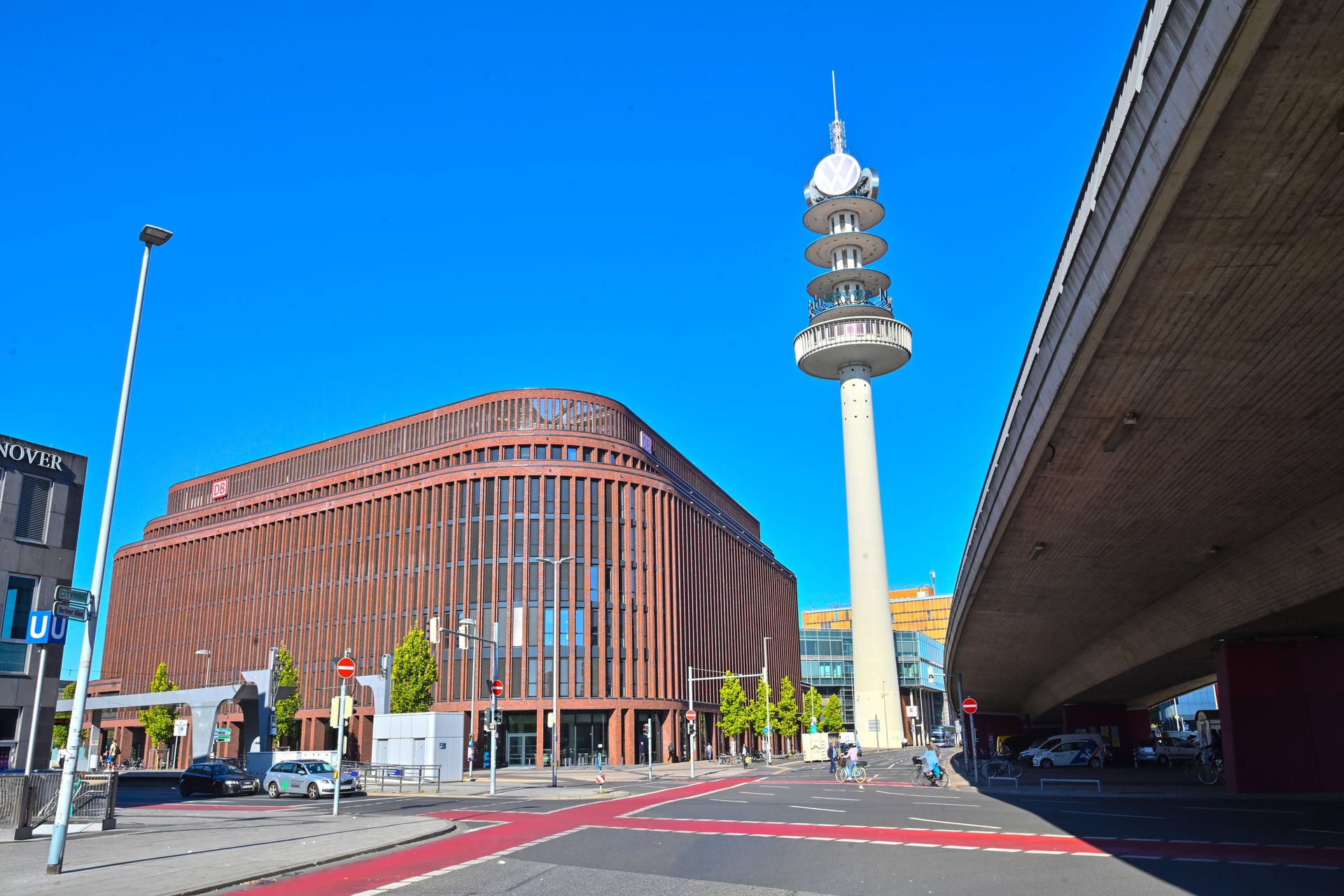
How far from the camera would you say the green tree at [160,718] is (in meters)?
76.1

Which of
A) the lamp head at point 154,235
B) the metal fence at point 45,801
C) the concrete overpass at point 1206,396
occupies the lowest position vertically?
the metal fence at point 45,801

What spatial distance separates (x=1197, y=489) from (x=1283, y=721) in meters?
14.8

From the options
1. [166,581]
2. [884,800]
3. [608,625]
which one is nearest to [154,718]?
[166,581]

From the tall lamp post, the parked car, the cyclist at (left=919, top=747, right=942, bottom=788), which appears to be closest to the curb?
the tall lamp post

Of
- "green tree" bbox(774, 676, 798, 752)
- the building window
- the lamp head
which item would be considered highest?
the lamp head

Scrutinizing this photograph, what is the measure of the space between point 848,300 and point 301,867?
284 feet

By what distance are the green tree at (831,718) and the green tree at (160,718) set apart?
57716 millimetres

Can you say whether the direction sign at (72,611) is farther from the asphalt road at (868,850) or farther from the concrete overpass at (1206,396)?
the concrete overpass at (1206,396)

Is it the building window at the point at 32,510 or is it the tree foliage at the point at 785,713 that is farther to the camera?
the tree foliage at the point at 785,713

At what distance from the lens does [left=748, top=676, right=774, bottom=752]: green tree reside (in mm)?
77438

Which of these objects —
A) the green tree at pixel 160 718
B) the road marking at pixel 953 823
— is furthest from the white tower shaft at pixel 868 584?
the road marking at pixel 953 823

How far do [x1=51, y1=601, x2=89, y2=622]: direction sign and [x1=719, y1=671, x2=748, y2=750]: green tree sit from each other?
63.6 m

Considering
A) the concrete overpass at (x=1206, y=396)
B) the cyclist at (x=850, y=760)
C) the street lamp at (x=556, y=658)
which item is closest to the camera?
the concrete overpass at (x=1206, y=396)

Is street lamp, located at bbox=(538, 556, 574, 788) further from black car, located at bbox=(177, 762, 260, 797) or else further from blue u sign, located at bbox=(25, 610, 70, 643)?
blue u sign, located at bbox=(25, 610, 70, 643)
